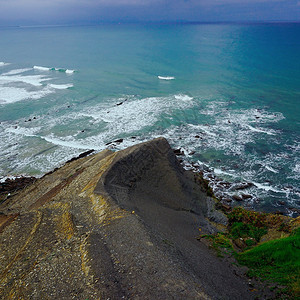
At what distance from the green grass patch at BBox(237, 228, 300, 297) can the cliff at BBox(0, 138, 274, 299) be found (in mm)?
1001

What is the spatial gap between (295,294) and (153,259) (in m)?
6.16

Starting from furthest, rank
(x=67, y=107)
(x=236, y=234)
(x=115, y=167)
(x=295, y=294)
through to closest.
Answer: (x=67, y=107)
(x=115, y=167)
(x=236, y=234)
(x=295, y=294)

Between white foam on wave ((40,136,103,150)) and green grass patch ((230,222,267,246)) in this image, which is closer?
green grass patch ((230,222,267,246))

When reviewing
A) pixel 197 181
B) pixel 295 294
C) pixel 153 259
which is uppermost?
pixel 153 259

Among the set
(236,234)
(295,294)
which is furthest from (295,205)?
(295,294)

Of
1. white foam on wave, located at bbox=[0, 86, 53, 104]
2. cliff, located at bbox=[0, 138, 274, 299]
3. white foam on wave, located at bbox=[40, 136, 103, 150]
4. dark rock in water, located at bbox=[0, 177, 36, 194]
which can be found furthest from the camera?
white foam on wave, located at bbox=[0, 86, 53, 104]

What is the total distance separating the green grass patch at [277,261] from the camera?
11.2m

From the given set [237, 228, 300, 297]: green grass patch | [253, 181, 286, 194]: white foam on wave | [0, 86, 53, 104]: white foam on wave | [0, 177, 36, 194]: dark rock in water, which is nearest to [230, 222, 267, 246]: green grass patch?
[237, 228, 300, 297]: green grass patch

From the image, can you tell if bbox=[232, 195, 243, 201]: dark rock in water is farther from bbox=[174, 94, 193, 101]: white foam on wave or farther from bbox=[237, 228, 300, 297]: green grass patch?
bbox=[174, 94, 193, 101]: white foam on wave

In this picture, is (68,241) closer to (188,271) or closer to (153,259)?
(153,259)

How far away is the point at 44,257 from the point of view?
11391mm

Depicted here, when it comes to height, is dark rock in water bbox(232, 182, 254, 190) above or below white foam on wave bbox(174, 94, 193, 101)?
below

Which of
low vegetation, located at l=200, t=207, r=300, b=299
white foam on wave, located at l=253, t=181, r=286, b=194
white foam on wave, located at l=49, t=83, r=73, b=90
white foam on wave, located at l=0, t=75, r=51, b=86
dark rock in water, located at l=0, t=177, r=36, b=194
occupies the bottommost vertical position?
white foam on wave, located at l=253, t=181, r=286, b=194

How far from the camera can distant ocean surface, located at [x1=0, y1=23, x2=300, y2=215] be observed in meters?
24.8
